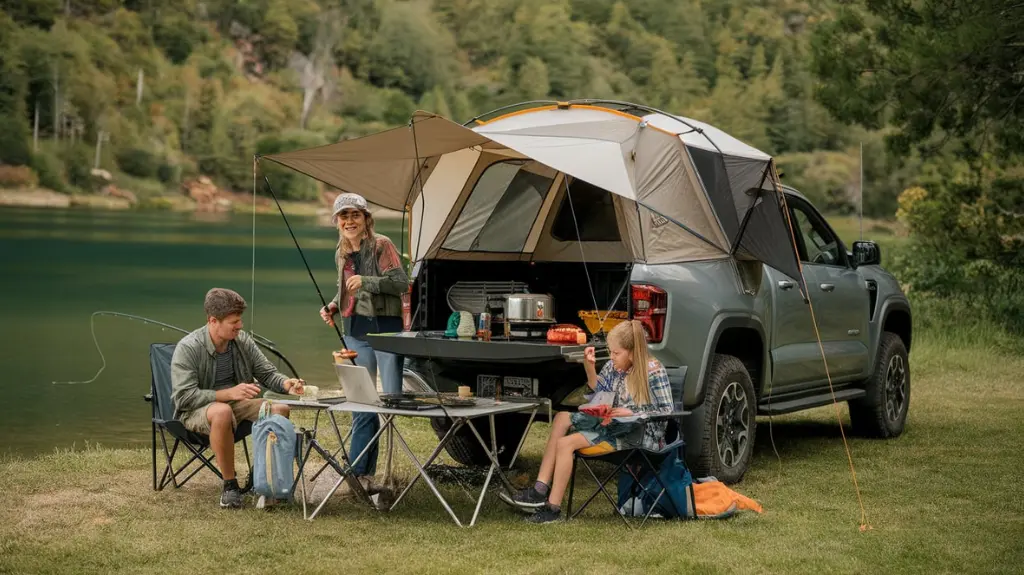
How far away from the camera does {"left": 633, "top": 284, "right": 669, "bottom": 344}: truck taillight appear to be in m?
6.11

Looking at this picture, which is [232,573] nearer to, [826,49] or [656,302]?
[656,302]

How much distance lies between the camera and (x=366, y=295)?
6.34 metres

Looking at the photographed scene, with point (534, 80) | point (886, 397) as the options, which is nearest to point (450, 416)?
point (886, 397)

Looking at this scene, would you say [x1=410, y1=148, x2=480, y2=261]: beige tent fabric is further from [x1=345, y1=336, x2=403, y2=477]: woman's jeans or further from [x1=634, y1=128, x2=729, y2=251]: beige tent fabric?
[x1=634, y1=128, x2=729, y2=251]: beige tent fabric

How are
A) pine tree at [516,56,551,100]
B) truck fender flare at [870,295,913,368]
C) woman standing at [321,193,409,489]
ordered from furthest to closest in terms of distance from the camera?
1. pine tree at [516,56,551,100]
2. truck fender flare at [870,295,913,368]
3. woman standing at [321,193,409,489]

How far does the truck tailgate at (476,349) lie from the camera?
5844mm

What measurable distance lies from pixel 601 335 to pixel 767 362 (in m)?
0.95

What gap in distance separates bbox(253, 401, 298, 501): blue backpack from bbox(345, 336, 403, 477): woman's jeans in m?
0.49

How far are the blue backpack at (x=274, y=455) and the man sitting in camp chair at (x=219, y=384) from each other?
6.4 inches

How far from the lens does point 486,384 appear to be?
6309mm

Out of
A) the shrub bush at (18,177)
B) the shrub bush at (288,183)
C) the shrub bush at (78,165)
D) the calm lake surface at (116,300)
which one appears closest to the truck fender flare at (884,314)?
the calm lake surface at (116,300)

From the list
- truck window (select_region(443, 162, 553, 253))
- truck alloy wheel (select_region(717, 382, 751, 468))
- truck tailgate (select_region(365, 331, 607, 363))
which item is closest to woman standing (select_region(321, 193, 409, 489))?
truck tailgate (select_region(365, 331, 607, 363))

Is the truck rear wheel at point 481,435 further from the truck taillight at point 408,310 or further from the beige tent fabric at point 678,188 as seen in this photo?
the beige tent fabric at point 678,188

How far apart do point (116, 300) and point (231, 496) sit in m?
33.6
